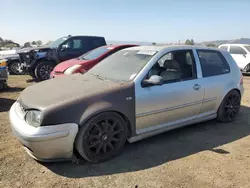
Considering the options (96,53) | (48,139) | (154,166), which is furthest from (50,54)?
(154,166)

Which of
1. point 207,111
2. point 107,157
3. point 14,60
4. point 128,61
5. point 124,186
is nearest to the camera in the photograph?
point 124,186

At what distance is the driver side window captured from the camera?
4.16 metres

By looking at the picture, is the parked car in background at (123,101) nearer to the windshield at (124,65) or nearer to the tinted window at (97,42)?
the windshield at (124,65)

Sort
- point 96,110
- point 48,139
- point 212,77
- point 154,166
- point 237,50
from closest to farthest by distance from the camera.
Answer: point 48,139 < point 96,110 < point 154,166 < point 212,77 < point 237,50

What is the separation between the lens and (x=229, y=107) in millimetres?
5129

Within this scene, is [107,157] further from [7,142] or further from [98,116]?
[7,142]

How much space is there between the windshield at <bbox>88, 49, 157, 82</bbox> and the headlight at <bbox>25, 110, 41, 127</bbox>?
4.31 ft

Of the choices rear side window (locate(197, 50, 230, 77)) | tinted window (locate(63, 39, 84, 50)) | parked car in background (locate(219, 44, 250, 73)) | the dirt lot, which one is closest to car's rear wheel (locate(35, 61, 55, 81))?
tinted window (locate(63, 39, 84, 50))

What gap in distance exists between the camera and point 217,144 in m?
4.17

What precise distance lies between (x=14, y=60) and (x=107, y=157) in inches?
418

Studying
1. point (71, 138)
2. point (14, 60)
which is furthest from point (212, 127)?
point (14, 60)

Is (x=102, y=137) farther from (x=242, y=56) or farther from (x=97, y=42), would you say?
(x=242, y=56)

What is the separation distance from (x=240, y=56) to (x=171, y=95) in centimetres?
1150

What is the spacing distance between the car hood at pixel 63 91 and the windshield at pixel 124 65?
21cm
